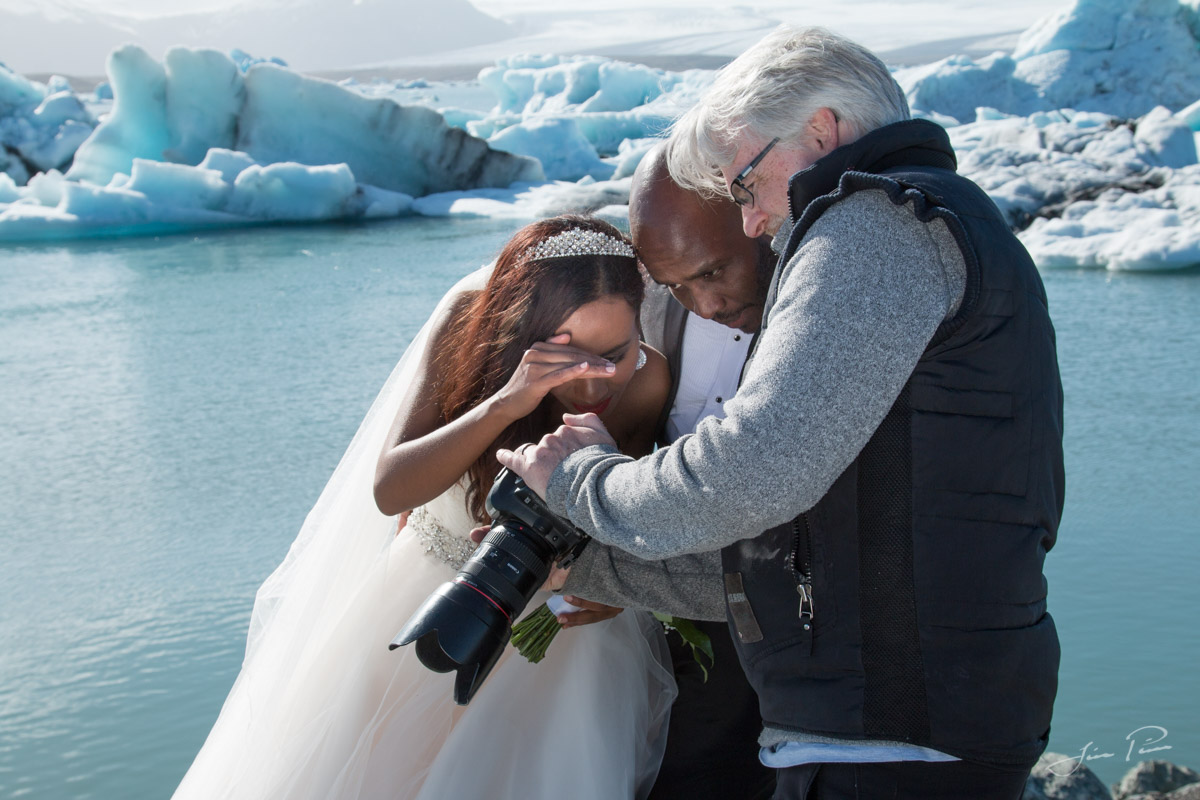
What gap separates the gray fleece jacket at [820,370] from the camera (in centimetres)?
94

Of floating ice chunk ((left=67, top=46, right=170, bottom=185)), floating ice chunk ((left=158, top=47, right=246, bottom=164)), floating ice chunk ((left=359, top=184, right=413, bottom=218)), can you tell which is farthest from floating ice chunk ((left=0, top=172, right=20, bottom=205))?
floating ice chunk ((left=359, top=184, right=413, bottom=218))

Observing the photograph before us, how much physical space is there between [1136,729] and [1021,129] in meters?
8.43

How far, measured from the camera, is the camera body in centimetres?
129

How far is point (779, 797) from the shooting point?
1216mm

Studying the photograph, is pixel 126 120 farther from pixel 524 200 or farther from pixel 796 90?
pixel 796 90

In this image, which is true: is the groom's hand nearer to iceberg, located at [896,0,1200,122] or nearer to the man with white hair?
the man with white hair

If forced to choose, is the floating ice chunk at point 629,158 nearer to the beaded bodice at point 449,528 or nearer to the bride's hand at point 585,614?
the beaded bodice at point 449,528

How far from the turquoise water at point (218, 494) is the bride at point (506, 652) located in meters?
0.73

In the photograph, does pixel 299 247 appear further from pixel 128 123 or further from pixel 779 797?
pixel 779 797

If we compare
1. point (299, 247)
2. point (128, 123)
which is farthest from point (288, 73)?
point (299, 247)

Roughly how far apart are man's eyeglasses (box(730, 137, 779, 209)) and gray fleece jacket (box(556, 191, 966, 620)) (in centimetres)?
17

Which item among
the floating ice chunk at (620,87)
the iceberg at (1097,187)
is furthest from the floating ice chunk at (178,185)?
the floating ice chunk at (620,87)

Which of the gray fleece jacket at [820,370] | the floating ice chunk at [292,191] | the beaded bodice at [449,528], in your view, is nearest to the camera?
the gray fleece jacket at [820,370]

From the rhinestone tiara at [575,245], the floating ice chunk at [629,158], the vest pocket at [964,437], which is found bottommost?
the floating ice chunk at [629,158]
